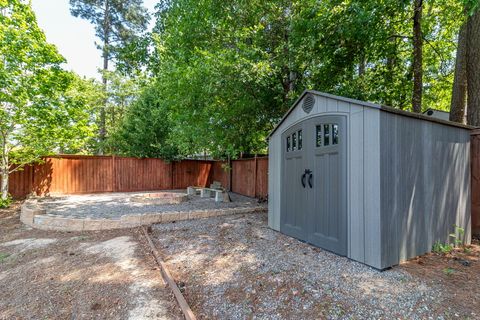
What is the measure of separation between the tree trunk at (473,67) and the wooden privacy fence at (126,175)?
18.5ft

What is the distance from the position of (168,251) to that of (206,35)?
638 cm

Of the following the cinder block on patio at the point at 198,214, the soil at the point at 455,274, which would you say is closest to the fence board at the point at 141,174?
the cinder block on patio at the point at 198,214

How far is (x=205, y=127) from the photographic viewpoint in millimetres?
6996

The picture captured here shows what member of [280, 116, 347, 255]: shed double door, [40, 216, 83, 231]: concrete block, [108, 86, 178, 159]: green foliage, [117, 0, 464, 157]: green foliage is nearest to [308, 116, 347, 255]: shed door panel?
[280, 116, 347, 255]: shed double door

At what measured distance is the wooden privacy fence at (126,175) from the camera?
9319 millimetres

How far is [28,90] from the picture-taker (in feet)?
21.3

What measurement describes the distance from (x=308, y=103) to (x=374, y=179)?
5.48 feet

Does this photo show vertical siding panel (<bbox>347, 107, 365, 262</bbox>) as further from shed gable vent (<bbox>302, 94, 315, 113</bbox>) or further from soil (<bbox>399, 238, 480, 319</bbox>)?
shed gable vent (<bbox>302, 94, 315, 113</bbox>)

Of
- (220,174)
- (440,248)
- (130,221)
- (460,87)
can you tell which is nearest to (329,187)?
(440,248)

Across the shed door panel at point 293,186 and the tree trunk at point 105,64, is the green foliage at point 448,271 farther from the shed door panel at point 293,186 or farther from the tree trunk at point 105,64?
the tree trunk at point 105,64

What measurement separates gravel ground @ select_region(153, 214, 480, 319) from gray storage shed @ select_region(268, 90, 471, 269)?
14.0 inches

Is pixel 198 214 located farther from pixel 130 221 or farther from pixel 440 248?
pixel 440 248

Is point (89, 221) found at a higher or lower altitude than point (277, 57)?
lower

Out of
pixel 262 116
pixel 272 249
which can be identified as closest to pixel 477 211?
pixel 272 249
